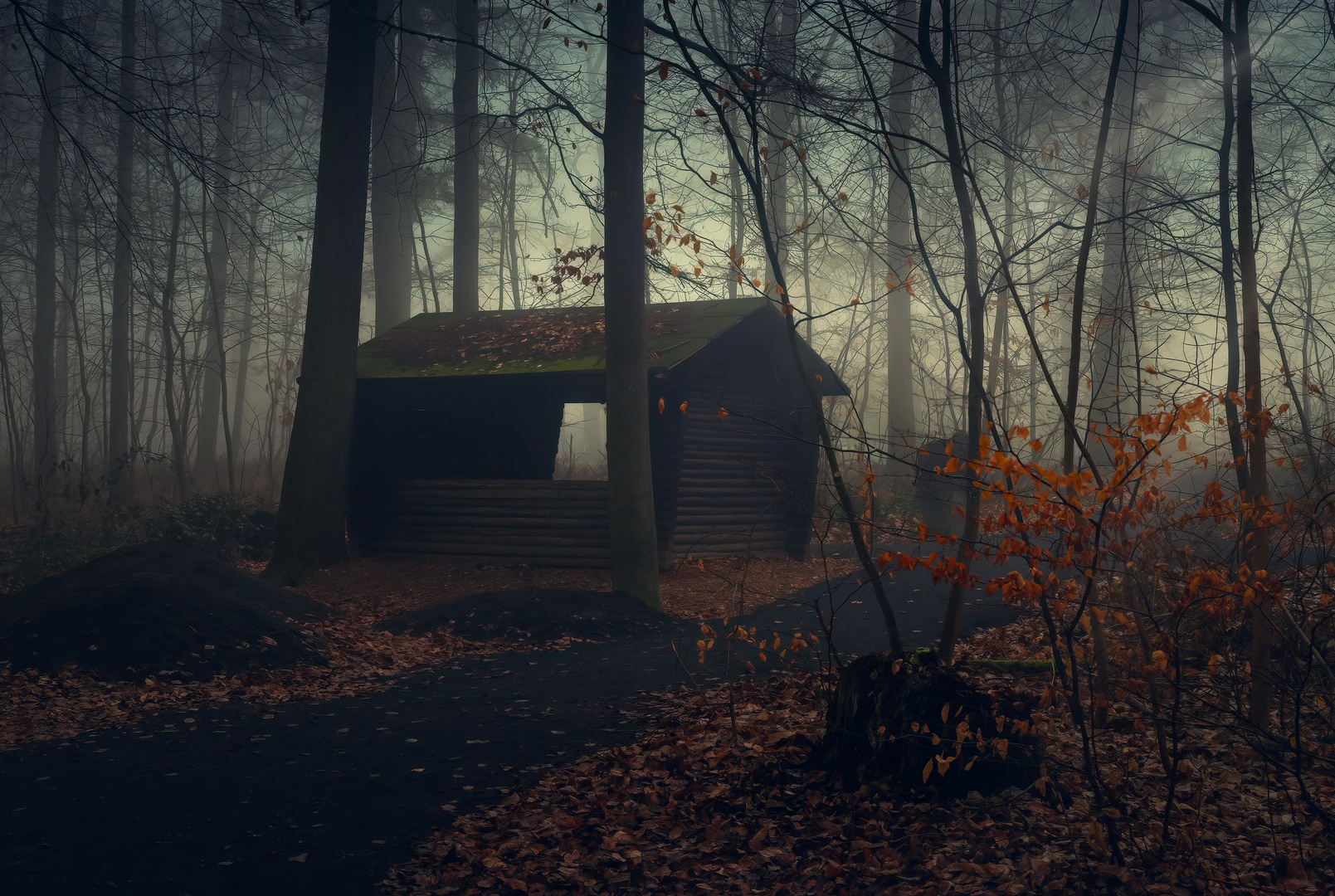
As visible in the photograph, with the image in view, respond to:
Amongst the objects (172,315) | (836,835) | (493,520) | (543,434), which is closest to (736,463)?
(543,434)

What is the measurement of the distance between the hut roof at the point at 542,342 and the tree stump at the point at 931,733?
7884mm

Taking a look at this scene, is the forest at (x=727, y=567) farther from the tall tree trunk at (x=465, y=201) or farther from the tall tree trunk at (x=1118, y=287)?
the tall tree trunk at (x=465, y=201)

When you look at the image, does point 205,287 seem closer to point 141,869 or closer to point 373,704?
point 373,704

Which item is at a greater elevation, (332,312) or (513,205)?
(513,205)

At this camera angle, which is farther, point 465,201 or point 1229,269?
point 465,201

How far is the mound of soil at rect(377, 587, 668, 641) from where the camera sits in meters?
9.77

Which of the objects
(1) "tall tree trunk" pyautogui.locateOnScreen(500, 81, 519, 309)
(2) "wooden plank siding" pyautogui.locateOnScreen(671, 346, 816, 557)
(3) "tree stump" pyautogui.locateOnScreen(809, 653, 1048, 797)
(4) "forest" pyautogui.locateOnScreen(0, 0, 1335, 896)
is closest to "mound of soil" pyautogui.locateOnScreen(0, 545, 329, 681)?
(4) "forest" pyautogui.locateOnScreen(0, 0, 1335, 896)

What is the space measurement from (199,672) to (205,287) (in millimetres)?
25708

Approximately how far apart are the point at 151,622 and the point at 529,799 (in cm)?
487

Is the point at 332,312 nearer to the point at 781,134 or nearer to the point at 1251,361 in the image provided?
the point at 1251,361

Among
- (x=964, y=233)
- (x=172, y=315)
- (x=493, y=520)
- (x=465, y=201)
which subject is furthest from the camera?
(x=465, y=201)

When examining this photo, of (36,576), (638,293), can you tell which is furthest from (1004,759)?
(36,576)

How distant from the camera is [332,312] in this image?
13.2 m

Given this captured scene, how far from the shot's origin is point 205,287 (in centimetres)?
2989
